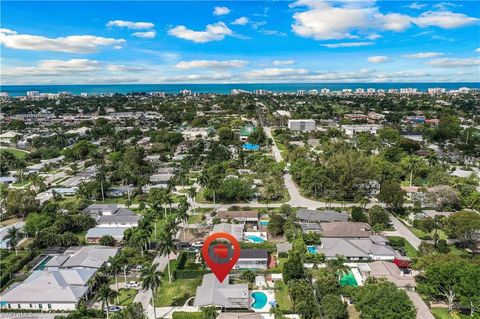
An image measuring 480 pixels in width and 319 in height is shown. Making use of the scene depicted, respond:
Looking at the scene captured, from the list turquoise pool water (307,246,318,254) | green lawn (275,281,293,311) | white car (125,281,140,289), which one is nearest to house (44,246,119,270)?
white car (125,281,140,289)

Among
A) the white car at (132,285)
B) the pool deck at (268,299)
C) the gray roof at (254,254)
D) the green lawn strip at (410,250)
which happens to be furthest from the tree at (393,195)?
the white car at (132,285)

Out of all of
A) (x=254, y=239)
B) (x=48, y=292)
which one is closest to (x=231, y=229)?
(x=254, y=239)

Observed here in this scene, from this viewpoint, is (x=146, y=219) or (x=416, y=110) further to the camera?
(x=416, y=110)

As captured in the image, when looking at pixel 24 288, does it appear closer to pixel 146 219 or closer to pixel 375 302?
pixel 146 219

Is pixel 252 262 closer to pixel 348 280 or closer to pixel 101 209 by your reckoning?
pixel 348 280

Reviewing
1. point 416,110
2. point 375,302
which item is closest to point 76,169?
point 375,302

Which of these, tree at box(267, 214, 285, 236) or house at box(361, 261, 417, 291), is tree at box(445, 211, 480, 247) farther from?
tree at box(267, 214, 285, 236)

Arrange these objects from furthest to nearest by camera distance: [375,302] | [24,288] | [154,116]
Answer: [154,116] → [24,288] → [375,302]
